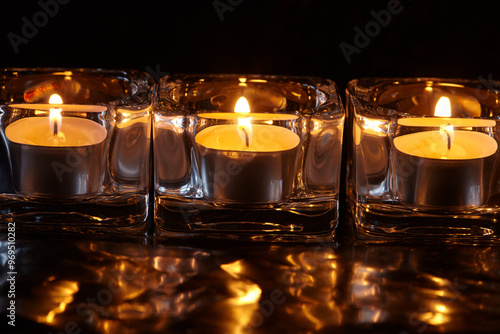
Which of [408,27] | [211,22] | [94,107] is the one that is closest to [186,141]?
[94,107]

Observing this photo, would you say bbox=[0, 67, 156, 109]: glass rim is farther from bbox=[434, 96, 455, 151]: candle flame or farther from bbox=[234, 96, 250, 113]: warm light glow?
bbox=[434, 96, 455, 151]: candle flame

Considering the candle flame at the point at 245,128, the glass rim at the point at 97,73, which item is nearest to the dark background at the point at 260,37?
the glass rim at the point at 97,73

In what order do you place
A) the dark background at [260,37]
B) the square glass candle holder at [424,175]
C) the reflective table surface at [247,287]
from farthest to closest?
the dark background at [260,37] → the square glass candle holder at [424,175] → the reflective table surface at [247,287]

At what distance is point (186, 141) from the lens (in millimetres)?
568

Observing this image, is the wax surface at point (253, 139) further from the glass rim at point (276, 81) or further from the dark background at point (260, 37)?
the dark background at point (260, 37)

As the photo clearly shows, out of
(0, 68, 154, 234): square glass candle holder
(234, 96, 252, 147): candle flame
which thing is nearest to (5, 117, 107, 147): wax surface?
(0, 68, 154, 234): square glass candle holder

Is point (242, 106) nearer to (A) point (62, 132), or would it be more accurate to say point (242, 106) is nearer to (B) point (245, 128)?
(B) point (245, 128)

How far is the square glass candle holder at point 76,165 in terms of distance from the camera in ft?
1.85

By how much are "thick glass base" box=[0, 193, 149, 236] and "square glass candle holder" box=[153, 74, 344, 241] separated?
0.03m

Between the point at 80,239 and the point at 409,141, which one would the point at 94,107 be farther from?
the point at 409,141

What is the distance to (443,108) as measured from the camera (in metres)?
0.63

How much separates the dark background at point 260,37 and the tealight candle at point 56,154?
16 cm

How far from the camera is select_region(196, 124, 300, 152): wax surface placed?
0.56m

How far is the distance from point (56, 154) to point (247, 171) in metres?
0.16
